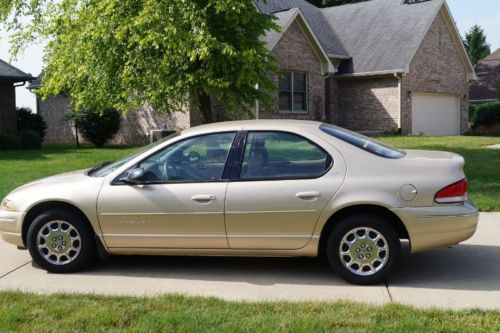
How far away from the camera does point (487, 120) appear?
30.4m

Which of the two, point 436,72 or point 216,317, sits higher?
point 436,72

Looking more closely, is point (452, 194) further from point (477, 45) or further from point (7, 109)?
point (477, 45)

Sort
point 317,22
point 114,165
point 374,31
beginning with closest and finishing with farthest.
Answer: point 114,165, point 374,31, point 317,22

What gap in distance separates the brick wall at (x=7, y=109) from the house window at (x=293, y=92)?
34.8ft

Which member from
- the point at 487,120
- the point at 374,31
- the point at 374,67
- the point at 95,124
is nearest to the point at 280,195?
the point at 95,124

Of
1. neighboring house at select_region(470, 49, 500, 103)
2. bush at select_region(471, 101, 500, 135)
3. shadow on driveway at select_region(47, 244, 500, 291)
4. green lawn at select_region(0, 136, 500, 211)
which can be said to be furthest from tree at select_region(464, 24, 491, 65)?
shadow on driveway at select_region(47, 244, 500, 291)

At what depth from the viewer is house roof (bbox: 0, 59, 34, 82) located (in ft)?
70.6

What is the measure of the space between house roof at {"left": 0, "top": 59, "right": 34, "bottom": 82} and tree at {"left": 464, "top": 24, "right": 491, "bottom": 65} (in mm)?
49002

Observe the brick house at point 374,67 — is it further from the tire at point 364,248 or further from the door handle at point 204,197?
the tire at point 364,248

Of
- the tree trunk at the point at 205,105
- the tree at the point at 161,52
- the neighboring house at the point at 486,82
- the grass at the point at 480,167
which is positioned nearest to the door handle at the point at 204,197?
the grass at the point at 480,167

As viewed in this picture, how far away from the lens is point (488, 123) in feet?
99.7

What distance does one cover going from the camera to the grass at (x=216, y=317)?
13.5 ft

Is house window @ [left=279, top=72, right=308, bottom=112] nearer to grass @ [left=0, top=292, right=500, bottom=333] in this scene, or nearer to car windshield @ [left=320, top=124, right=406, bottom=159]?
car windshield @ [left=320, top=124, right=406, bottom=159]

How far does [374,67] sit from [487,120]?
869 centimetres
